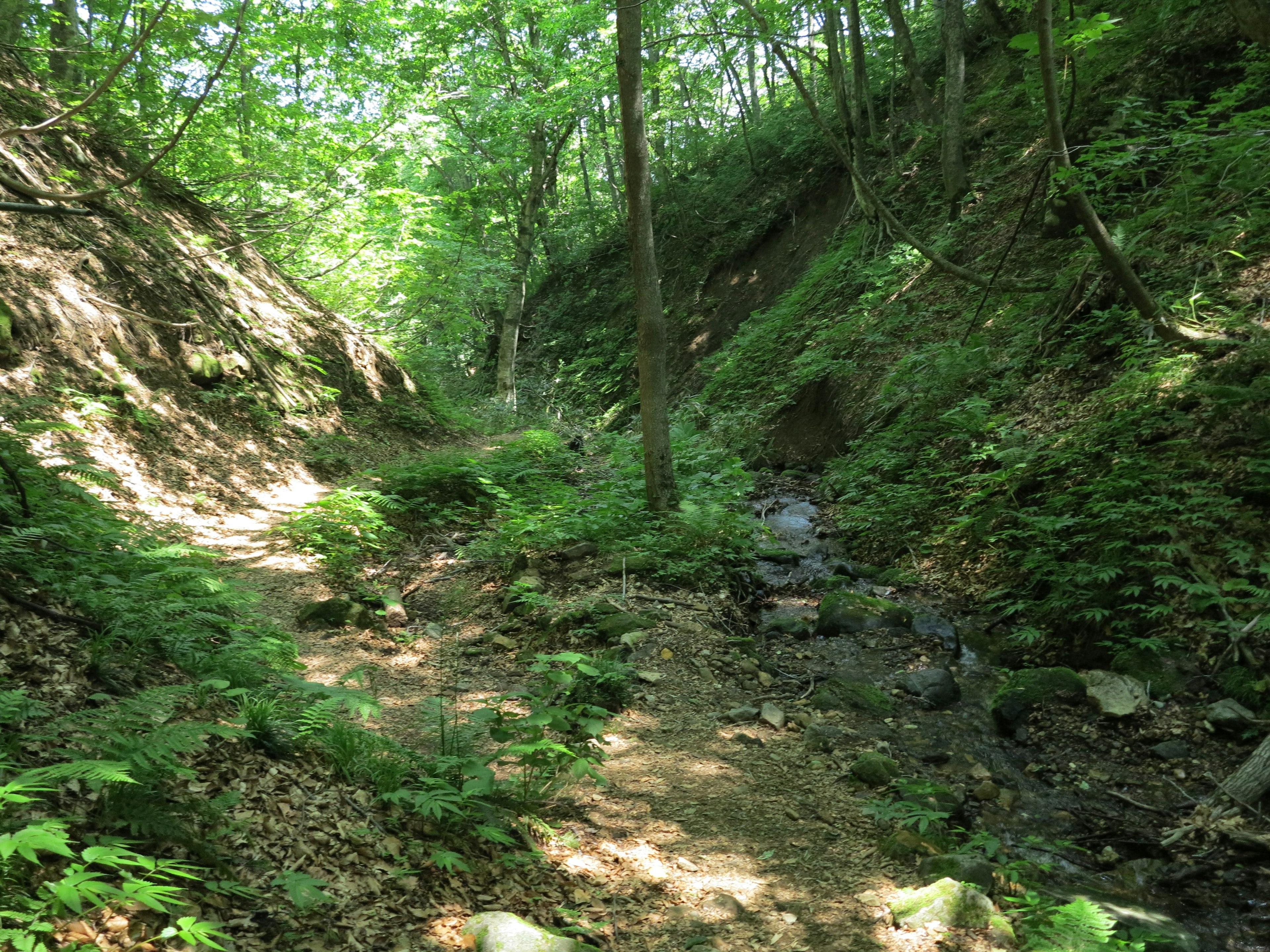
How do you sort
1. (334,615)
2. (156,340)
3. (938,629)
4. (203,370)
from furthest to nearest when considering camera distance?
1. (203,370)
2. (156,340)
3. (938,629)
4. (334,615)

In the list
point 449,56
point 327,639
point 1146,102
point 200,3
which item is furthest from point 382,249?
point 1146,102

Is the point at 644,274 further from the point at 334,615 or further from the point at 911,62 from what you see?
the point at 911,62

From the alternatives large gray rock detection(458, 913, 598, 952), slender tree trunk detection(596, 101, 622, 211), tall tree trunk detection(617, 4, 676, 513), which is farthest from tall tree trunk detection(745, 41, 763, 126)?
large gray rock detection(458, 913, 598, 952)

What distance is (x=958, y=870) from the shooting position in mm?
3598

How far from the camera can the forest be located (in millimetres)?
3148

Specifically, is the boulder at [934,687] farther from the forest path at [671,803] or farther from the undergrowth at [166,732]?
the undergrowth at [166,732]

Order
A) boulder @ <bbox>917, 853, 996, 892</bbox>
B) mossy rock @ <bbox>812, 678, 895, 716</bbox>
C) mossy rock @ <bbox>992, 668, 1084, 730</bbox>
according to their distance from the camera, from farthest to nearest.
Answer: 1. mossy rock @ <bbox>812, 678, 895, 716</bbox>
2. mossy rock @ <bbox>992, 668, 1084, 730</bbox>
3. boulder @ <bbox>917, 853, 996, 892</bbox>

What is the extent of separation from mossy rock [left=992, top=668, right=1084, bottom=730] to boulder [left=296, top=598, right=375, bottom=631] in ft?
17.5

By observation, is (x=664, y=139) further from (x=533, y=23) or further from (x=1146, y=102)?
(x=1146, y=102)

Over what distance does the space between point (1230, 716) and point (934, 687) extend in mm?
1868

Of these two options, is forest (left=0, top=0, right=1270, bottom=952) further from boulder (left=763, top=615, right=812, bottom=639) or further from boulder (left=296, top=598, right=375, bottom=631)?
boulder (left=296, top=598, right=375, bottom=631)

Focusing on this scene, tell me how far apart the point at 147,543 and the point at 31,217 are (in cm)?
675

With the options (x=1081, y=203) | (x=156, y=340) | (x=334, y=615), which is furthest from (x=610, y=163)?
(x=334, y=615)

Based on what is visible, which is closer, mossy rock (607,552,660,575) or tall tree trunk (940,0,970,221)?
mossy rock (607,552,660,575)
